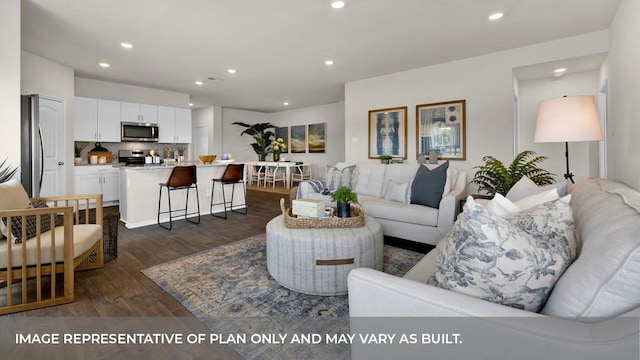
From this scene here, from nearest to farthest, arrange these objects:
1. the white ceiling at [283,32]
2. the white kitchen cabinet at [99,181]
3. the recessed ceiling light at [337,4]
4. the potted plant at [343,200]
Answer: the potted plant at [343,200] → the recessed ceiling light at [337,4] → the white ceiling at [283,32] → the white kitchen cabinet at [99,181]

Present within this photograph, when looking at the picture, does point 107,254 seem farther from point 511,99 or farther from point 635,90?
point 511,99

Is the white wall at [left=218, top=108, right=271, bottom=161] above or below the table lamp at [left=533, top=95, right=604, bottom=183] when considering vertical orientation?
above

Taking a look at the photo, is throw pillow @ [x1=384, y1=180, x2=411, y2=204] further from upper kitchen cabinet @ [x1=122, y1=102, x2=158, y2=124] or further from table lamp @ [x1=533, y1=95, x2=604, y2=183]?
upper kitchen cabinet @ [x1=122, y1=102, x2=158, y2=124]

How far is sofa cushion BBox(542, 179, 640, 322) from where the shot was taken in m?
0.70

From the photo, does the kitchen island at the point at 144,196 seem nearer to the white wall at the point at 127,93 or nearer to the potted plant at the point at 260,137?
the white wall at the point at 127,93

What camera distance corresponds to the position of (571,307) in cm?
77

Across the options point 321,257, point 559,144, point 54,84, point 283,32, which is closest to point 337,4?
point 283,32

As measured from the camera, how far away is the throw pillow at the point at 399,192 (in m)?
3.48

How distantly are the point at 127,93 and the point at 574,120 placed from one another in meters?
7.30

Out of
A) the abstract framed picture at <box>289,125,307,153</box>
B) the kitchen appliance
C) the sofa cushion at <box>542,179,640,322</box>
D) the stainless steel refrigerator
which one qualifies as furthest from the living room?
the abstract framed picture at <box>289,125,307,153</box>

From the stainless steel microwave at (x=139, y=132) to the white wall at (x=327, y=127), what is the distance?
14.1ft

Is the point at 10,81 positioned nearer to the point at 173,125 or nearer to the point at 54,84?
the point at 54,84

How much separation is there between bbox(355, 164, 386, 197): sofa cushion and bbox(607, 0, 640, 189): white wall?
2345 millimetres

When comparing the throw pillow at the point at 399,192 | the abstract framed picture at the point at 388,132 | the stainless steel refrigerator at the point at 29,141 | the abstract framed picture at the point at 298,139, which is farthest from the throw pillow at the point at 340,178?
the abstract framed picture at the point at 298,139
